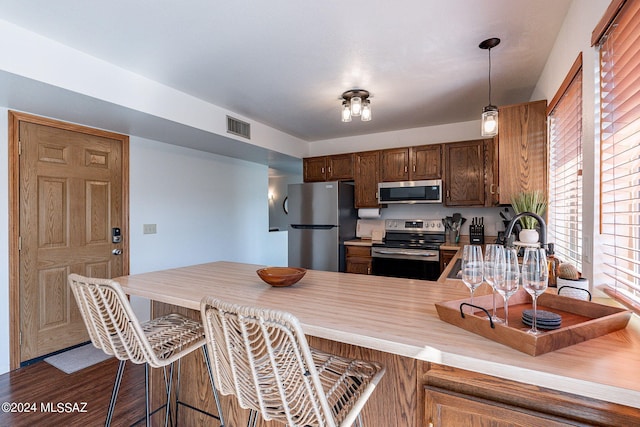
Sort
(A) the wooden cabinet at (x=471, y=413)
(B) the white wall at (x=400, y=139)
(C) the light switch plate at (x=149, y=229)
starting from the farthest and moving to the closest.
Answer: (B) the white wall at (x=400, y=139)
(C) the light switch plate at (x=149, y=229)
(A) the wooden cabinet at (x=471, y=413)

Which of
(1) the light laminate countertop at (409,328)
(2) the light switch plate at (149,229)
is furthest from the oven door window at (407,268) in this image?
(2) the light switch plate at (149,229)

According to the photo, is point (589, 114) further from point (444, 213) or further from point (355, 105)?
point (444, 213)

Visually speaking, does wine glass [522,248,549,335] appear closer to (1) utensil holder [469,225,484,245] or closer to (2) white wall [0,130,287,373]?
(1) utensil holder [469,225,484,245]

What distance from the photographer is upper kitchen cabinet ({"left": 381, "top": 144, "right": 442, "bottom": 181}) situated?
3.88 metres

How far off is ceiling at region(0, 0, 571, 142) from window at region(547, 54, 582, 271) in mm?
432

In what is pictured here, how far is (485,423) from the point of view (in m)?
0.86

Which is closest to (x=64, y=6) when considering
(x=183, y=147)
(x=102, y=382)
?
(x=183, y=147)

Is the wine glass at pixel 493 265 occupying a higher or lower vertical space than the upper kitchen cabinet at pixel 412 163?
lower

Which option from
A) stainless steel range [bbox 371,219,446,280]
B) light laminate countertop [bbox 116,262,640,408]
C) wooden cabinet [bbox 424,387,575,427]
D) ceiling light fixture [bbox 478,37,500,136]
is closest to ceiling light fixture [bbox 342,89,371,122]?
ceiling light fixture [bbox 478,37,500,136]

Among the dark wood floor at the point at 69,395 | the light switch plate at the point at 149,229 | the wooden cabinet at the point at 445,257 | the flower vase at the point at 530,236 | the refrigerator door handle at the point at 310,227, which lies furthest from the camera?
the refrigerator door handle at the point at 310,227

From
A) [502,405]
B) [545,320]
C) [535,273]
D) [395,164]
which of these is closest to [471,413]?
[502,405]

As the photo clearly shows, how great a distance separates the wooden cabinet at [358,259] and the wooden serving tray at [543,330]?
2.88 m

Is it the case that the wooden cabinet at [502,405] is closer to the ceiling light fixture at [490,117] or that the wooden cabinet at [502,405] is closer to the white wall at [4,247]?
the ceiling light fixture at [490,117]

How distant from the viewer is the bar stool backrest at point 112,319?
4.02 feet
